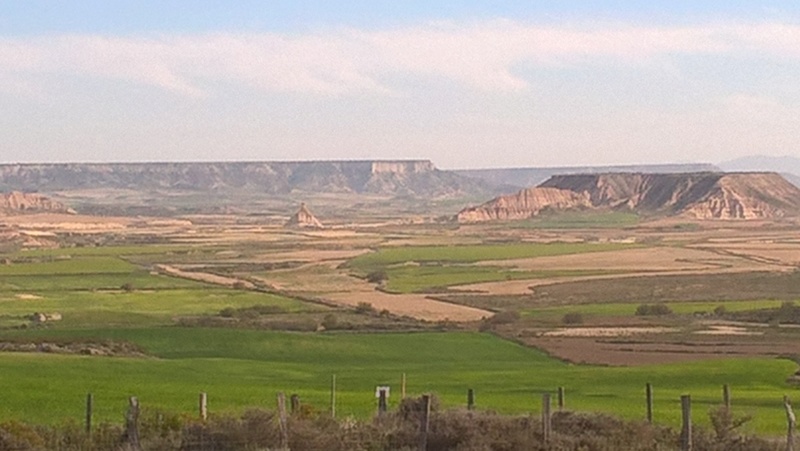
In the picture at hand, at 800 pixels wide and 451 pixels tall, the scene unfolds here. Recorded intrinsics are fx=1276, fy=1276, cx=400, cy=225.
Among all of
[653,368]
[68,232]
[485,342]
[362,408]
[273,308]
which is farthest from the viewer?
[68,232]

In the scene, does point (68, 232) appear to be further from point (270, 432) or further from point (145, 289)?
point (270, 432)

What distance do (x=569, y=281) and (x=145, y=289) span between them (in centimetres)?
2950

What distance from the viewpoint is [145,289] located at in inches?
3223

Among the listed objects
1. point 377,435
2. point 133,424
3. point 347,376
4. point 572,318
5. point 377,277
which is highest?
point 133,424

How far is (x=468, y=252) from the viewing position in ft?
403

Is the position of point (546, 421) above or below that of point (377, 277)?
above

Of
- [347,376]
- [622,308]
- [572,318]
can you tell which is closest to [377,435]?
[347,376]

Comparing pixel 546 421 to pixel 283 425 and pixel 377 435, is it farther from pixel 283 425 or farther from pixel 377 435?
pixel 283 425

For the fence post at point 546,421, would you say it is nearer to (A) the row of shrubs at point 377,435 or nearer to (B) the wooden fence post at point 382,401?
(A) the row of shrubs at point 377,435

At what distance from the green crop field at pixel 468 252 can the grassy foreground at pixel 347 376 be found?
52666 mm

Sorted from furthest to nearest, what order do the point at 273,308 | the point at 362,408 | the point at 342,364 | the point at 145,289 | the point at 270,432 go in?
the point at 145,289 < the point at 273,308 < the point at 342,364 < the point at 362,408 < the point at 270,432

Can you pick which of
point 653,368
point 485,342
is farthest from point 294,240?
point 653,368

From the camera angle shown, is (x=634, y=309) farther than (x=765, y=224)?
No

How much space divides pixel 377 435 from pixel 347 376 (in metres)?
21.0
